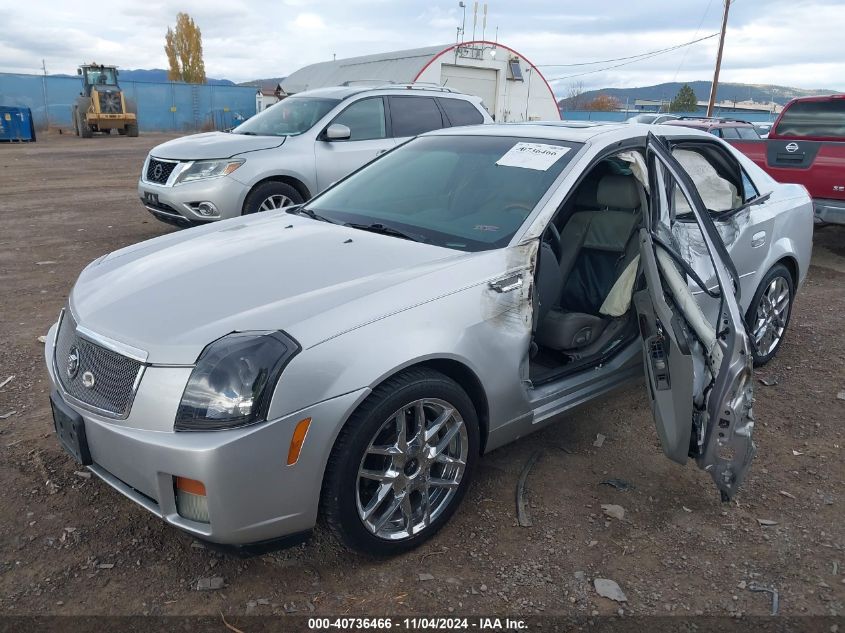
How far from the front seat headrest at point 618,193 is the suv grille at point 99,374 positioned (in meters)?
2.67

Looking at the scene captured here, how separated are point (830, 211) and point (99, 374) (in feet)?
25.2

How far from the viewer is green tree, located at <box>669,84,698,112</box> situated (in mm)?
70625

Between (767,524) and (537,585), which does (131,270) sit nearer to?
(537,585)

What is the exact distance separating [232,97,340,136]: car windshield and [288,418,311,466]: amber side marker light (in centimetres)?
574

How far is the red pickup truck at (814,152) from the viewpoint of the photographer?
7352mm

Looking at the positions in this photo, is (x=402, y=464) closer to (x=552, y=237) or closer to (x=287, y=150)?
(x=552, y=237)

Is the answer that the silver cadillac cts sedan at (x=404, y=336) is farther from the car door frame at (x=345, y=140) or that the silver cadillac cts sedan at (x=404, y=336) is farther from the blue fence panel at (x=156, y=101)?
the blue fence panel at (x=156, y=101)

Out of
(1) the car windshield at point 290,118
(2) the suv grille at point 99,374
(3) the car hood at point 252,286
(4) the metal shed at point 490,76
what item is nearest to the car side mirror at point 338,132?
(1) the car windshield at point 290,118

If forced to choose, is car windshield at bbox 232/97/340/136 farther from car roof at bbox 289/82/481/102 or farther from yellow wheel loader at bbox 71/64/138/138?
yellow wheel loader at bbox 71/64/138/138

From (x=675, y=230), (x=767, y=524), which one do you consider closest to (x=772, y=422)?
(x=767, y=524)

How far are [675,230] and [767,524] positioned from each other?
1.46 meters

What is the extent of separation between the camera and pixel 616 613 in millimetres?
2398

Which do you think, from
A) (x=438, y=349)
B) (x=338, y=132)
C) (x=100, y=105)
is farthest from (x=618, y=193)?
(x=100, y=105)

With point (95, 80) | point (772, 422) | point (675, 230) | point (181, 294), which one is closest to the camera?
point (181, 294)
